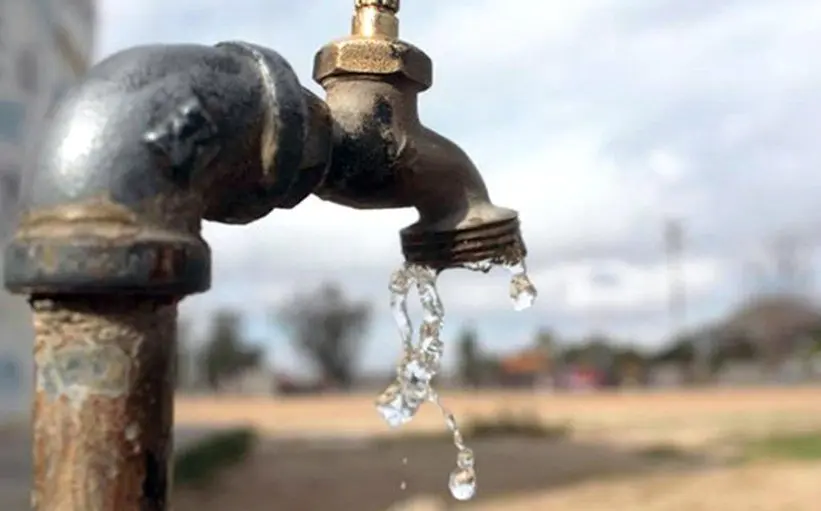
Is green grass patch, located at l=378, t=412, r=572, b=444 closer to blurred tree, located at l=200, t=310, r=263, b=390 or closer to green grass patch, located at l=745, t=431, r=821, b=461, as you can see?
green grass patch, located at l=745, t=431, r=821, b=461

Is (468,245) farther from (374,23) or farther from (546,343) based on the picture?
(546,343)

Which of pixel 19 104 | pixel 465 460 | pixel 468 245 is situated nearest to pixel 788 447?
pixel 19 104

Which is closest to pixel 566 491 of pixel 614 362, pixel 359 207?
pixel 359 207

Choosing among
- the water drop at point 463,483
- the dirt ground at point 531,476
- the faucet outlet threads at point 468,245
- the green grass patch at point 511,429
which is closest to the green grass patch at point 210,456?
the dirt ground at point 531,476

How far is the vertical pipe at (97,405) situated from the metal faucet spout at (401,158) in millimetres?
285

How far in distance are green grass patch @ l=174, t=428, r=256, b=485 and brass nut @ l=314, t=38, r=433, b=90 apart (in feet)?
27.2

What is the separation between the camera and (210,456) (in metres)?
10.8

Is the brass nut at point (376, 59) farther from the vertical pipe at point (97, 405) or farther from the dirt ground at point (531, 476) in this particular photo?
the dirt ground at point (531, 476)

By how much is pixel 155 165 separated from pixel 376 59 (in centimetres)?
31

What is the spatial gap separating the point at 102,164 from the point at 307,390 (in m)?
45.0

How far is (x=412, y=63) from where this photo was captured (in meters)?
1.15

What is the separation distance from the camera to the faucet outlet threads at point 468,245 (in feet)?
3.70

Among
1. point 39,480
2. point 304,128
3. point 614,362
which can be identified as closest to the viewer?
point 39,480

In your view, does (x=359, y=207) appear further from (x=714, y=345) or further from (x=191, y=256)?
(x=714, y=345)
